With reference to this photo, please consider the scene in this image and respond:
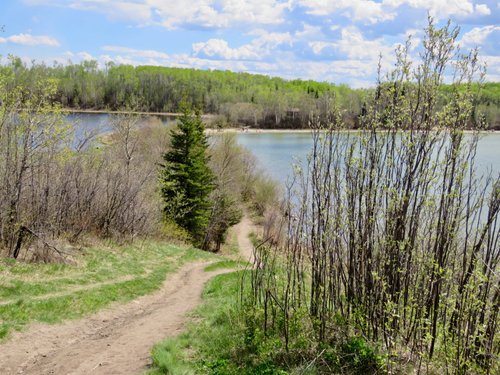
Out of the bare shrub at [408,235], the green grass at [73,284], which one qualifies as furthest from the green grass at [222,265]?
the bare shrub at [408,235]

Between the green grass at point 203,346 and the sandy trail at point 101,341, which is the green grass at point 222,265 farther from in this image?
the green grass at point 203,346

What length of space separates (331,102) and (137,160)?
31327mm

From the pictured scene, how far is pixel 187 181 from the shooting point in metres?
31.8

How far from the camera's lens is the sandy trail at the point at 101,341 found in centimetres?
848

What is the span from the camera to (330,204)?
26.0 ft

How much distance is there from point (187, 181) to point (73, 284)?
59.2ft

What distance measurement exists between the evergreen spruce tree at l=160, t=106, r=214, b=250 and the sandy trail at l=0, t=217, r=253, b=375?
58.3 ft

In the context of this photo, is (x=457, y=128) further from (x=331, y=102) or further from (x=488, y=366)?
(x=488, y=366)

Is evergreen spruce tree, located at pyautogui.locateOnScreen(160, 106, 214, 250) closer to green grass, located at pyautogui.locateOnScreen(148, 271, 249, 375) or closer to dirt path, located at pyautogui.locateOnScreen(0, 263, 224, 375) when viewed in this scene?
dirt path, located at pyautogui.locateOnScreen(0, 263, 224, 375)

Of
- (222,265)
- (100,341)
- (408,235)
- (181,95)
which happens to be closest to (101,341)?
(100,341)

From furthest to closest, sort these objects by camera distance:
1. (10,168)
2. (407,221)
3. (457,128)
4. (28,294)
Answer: (10,168), (28,294), (407,221), (457,128)

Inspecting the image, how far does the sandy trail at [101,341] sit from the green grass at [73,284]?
0.37 m

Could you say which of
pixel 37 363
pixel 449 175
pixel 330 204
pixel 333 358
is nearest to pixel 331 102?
pixel 330 204

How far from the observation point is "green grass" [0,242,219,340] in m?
11.0
